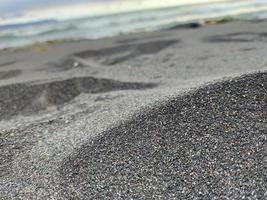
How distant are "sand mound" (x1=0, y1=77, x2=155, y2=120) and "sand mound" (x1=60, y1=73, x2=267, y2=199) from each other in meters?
3.62

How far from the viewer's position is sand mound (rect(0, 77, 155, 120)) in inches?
324

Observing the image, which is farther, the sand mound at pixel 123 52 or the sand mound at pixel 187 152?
the sand mound at pixel 123 52

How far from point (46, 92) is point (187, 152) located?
5.15m

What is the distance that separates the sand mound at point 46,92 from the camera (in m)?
8.24

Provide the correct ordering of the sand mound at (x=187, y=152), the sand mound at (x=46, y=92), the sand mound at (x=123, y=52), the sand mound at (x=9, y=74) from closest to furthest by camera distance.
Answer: the sand mound at (x=187, y=152)
the sand mound at (x=46, y=92)
the sand mound at (x=9, y=74)
the sand mound at (x=123, y=52)

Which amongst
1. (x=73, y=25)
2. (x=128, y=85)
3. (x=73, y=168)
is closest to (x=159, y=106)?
(x=73, y=168)

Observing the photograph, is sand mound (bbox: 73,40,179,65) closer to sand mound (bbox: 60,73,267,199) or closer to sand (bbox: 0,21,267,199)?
sand (bbox: 0,21,267,199)

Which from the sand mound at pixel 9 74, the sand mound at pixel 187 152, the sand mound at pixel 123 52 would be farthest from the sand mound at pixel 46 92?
the sand mound at pixel 187 152

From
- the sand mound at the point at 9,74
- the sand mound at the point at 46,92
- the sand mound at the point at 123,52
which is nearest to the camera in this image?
the sand mound at the point at 46,92

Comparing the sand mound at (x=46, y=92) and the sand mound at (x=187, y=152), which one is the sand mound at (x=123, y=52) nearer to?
the sand mound at (x=46, y=92)

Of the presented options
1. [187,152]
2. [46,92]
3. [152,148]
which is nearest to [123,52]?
[46,92]

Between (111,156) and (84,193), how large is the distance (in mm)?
510

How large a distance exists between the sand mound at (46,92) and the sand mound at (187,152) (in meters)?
3.62

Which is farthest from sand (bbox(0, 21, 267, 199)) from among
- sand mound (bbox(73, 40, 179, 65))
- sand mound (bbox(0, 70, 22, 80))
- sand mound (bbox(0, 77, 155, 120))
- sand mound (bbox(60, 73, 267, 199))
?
sand mound (bbox(73, 40, 179, 65))
